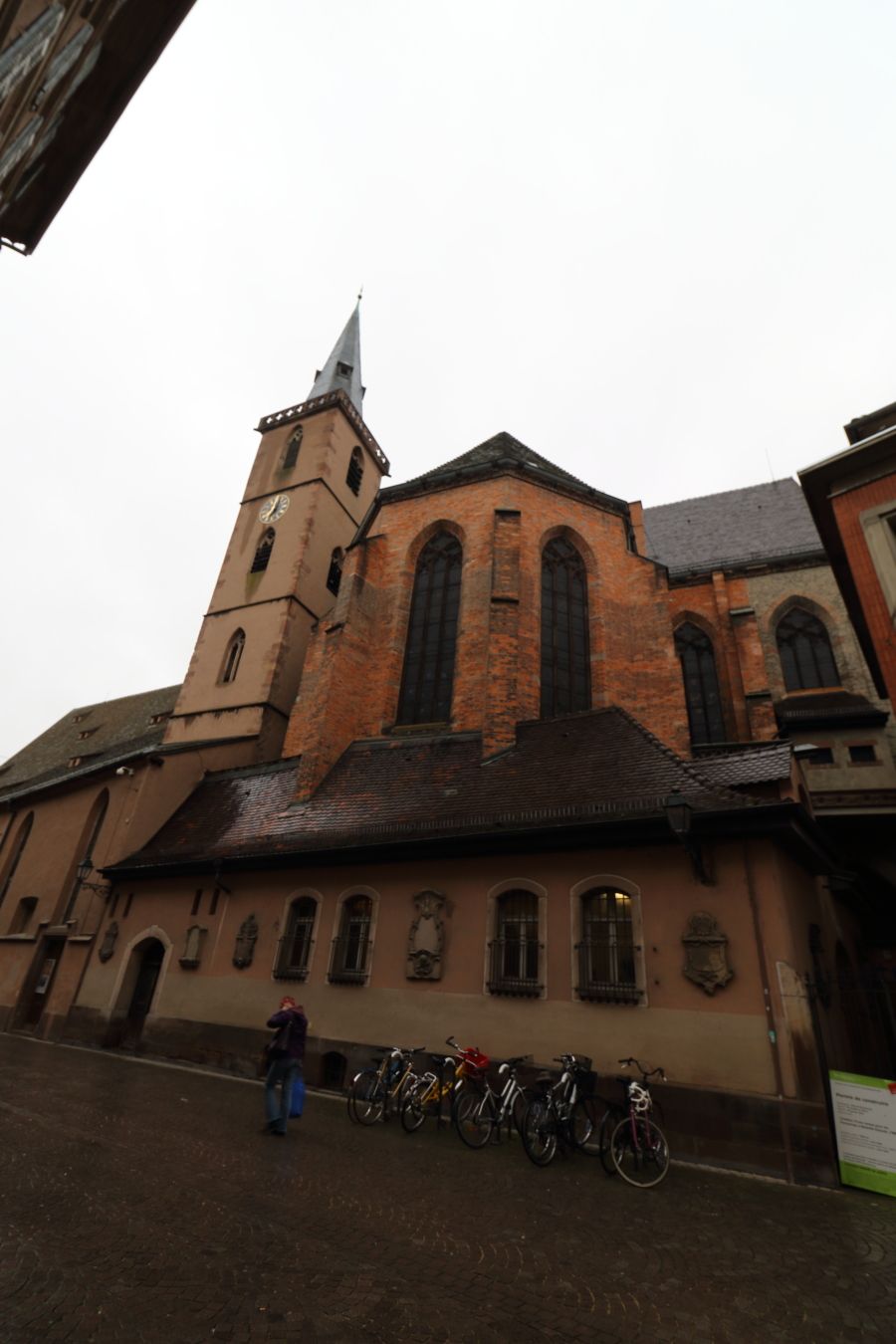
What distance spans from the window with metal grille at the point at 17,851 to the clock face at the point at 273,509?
12720mm

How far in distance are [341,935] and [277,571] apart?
14870 millimetres

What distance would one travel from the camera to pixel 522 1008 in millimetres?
8961

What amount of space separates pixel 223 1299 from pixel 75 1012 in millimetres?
13702

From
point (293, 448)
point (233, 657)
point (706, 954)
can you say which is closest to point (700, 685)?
point (706, 954)

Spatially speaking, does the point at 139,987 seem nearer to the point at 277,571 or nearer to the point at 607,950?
the point at 607,950

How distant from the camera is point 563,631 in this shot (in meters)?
15.8

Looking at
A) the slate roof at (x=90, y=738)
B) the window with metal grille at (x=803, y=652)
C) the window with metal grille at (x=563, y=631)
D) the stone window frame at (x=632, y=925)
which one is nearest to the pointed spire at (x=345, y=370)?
the slate roof at (x=90, y=738)

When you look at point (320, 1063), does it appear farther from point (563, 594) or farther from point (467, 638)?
point (563, 594)

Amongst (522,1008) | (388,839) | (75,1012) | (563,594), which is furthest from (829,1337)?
(75,1012)

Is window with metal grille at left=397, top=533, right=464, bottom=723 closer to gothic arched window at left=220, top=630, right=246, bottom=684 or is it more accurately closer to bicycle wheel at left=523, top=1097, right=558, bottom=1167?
gothic arched window at left=220, top=630, right=246, bottom=684

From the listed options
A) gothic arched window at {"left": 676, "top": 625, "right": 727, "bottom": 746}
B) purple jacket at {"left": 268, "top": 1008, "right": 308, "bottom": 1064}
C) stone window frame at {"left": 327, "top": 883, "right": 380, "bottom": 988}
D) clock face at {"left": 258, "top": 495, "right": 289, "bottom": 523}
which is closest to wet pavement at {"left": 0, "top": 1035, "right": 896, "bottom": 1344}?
purple jacket at {"left": 268, "top": 1008, "right": 308, "bottom": 1064}

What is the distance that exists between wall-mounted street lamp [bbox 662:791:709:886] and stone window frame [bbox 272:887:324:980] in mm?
6383

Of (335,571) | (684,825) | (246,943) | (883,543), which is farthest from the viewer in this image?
(335,571)

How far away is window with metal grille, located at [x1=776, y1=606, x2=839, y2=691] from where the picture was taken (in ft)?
61.1
